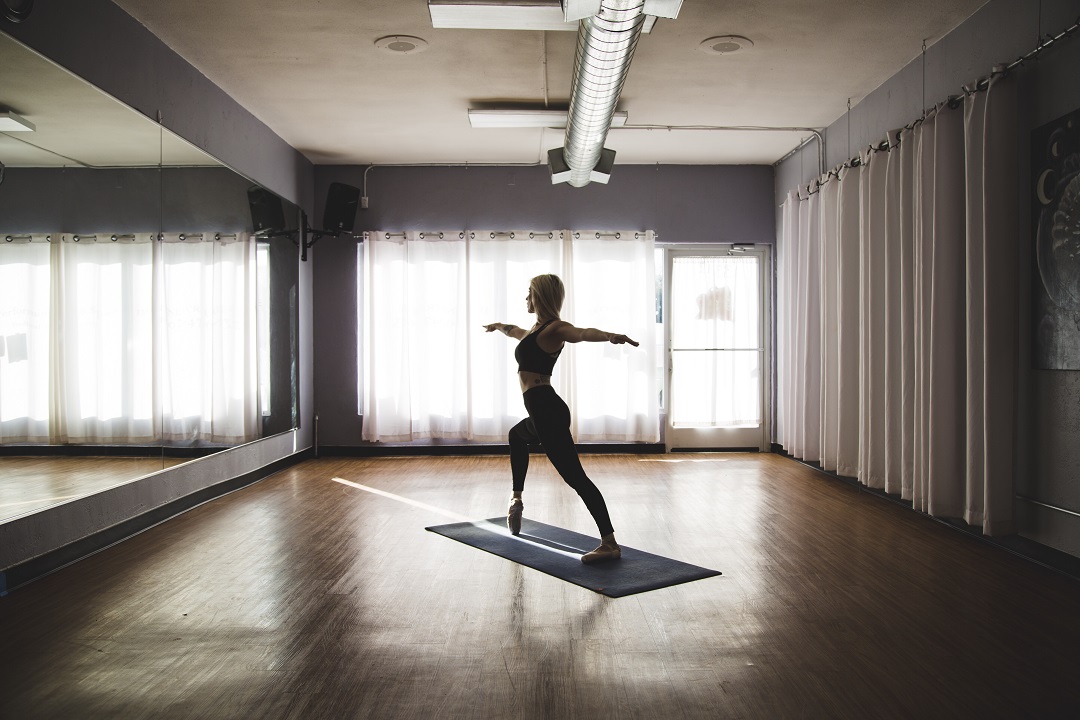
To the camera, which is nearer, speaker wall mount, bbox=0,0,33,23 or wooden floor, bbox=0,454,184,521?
speaker wall mount, bbox=0,0,33,23

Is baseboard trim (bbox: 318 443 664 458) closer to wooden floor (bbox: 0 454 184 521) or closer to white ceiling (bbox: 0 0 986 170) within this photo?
white ceiling (bbox: 0 0 986 170)

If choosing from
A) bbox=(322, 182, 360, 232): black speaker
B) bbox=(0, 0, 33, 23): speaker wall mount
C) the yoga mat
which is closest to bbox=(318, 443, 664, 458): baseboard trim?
bbox=(322, 182, 360, 232): black speaker

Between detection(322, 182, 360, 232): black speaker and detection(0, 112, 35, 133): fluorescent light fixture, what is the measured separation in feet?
13.7

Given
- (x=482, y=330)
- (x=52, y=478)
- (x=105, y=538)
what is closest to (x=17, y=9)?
(x=52, y=478)

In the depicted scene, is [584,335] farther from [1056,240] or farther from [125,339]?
[125,339]

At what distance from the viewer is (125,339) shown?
168 inches

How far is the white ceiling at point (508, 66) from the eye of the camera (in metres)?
4.46

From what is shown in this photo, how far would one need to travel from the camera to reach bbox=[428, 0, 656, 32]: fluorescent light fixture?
4.11m

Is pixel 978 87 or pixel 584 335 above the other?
pixel 978 87

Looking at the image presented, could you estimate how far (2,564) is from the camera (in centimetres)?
333

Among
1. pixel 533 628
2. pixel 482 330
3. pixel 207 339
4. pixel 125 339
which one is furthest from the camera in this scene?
pixel 482 330

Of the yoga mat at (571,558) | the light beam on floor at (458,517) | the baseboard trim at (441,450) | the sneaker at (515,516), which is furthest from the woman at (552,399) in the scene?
the baseboard trim at (441,450)

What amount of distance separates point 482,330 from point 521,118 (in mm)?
2460

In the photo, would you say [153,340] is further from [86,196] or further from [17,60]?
[17,60]
